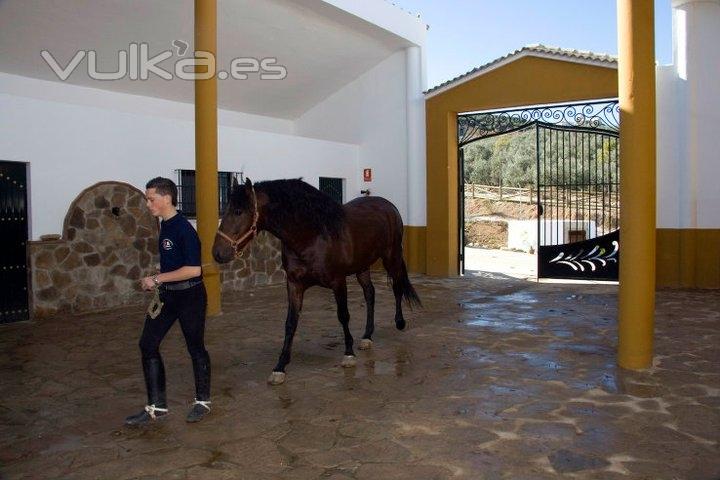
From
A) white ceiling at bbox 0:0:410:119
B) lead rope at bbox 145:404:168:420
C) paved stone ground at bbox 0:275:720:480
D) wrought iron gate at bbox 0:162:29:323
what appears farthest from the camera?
white ceiling at bbox 0:0:410:119

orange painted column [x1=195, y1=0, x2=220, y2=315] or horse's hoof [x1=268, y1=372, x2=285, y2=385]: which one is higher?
orange painted column [x1=195, y1=0, x2=220, y2=315]

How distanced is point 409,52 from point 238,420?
9795 millimetres

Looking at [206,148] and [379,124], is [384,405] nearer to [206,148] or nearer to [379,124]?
[206,148]

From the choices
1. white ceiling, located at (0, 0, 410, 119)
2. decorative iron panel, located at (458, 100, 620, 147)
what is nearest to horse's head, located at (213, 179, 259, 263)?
white ceiling, located at (0, 0, 410, 119)

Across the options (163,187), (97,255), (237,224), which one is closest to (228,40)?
(97,255)

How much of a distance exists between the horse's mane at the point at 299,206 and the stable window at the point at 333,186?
23.3 ft

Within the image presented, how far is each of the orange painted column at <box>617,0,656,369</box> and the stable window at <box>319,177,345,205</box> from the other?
773cm

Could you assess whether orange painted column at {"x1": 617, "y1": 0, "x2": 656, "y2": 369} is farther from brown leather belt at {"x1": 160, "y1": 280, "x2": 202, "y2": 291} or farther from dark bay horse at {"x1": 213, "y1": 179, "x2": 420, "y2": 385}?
brown leather belt at {"x1": 160, "y1": 280, "x2": 202, "y2": 291}

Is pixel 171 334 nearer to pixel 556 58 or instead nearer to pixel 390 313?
pixel 390 313

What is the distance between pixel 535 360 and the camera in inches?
203

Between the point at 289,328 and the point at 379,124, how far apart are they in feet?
27.8

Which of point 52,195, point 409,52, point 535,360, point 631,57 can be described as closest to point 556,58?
point 409,52

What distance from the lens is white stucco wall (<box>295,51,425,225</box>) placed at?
12133 mm

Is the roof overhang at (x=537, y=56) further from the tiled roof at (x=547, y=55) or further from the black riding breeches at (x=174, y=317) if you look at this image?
the black riding breeches at (x=174, y=317)
